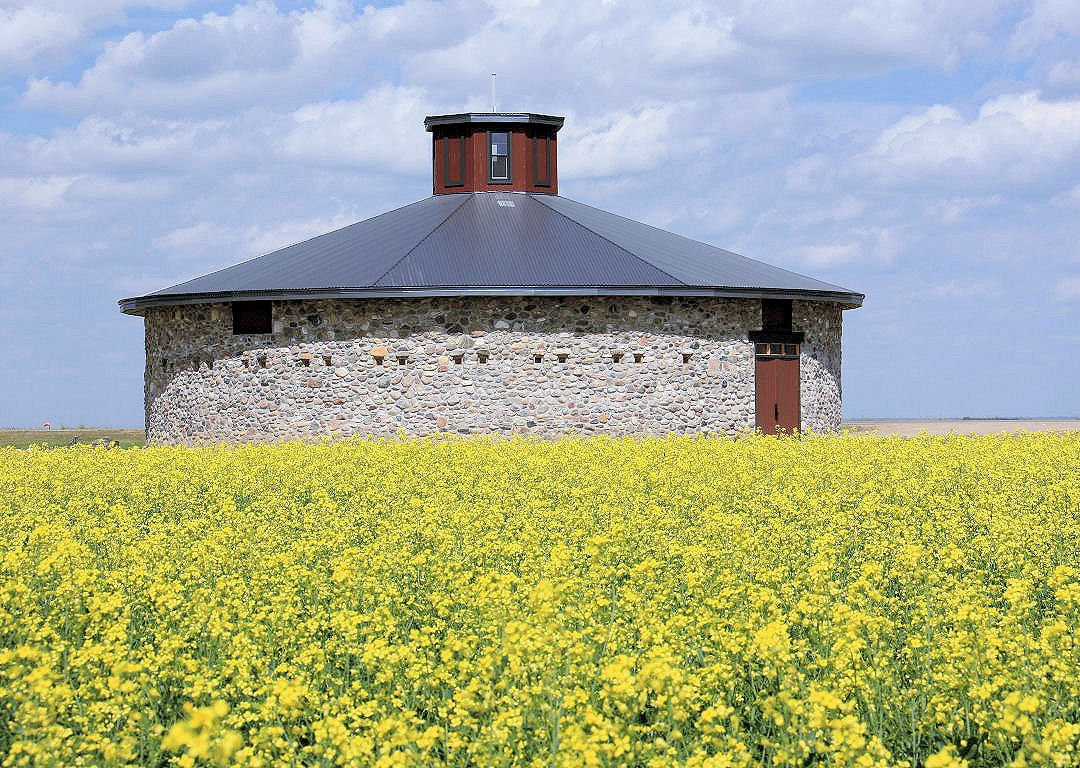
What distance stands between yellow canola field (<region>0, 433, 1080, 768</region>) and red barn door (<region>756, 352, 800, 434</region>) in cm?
950

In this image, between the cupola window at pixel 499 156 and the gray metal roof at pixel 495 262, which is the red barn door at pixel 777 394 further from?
the cupola window at pixel 499 156

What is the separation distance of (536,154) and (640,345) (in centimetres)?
834

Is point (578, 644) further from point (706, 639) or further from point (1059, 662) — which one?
point (1059, 662)

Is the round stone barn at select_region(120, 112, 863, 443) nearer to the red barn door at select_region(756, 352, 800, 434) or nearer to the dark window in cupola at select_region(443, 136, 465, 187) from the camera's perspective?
the red barn door at select_region(756, 352, 800, 434)

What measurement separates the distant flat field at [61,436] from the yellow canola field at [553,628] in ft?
62.8

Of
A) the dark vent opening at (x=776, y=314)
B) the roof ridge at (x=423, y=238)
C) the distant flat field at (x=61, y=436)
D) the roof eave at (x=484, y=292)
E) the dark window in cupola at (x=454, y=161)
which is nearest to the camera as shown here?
the roof eave at (x=484, y=292)

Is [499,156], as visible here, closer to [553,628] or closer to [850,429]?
[850,429]

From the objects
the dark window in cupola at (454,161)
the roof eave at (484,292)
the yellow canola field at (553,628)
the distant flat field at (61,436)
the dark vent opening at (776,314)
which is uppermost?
the dark window in cupola at (454,161)

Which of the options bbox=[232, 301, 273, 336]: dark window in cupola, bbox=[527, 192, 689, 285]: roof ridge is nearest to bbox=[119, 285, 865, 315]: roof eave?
bbox=[232, 301, 273, 336]: dark window in cupola

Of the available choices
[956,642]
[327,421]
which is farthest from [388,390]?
[956,642]

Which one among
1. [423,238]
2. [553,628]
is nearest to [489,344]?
[423,238]

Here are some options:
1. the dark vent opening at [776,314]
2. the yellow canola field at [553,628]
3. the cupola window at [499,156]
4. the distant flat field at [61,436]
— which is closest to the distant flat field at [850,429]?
the distant flat field at [61,436]

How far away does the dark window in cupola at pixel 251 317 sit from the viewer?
836 inches

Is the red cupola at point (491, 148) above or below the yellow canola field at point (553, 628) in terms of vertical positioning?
above
